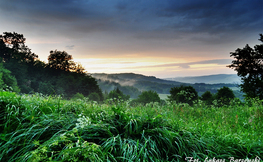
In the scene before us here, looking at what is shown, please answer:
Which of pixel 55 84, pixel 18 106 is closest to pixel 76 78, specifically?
pixel 55 84

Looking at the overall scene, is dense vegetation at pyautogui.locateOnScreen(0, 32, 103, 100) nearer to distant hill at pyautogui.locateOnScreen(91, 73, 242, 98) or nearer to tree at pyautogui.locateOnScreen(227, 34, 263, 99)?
distant hill at pyautogui.locateOnScreen(91, 73, 242, 98)

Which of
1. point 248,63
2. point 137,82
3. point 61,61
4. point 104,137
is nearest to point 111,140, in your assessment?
Answer: point 104,137

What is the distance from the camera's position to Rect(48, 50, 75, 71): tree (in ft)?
132

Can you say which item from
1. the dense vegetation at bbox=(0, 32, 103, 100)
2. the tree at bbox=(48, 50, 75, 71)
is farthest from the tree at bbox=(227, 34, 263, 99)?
the tree at bbox=(48, 50, 75, 71)

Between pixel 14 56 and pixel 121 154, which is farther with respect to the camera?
pixel 14 56

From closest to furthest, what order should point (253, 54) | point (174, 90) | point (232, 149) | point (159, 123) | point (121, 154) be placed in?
point (121, 154) < point (232, 149) < point (159, 123) < point (253, 54) < point (174, 90)

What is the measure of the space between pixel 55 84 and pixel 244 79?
34.5 metres

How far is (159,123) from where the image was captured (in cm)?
313

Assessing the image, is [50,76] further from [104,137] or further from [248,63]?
[104,137]

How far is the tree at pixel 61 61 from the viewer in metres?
40.3

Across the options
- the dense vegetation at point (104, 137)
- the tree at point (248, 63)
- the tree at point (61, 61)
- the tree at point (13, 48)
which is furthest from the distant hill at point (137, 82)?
the dense vegetation at point (104, 137)

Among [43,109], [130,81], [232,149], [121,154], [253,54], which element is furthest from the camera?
[130,81]

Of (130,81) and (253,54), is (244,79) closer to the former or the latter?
(253,54)

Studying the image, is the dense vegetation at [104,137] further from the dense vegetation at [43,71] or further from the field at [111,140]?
the dense vegetation at [43,71]
